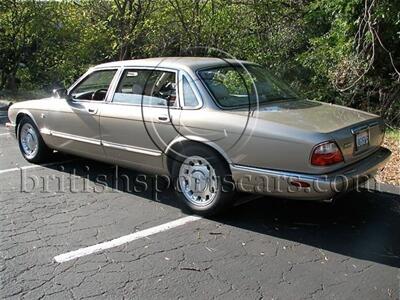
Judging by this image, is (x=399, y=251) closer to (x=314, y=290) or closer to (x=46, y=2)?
(x=314, y=290)

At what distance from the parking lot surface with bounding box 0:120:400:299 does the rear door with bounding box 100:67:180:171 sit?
0.51 meters

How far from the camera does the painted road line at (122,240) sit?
13.1 feet

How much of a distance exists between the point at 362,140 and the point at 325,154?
2.20 feet

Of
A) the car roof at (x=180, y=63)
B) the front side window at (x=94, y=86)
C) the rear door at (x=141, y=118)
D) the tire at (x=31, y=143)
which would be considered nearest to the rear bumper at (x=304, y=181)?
the rear door at (x=141, y=118)

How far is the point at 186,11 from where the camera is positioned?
35.3ft

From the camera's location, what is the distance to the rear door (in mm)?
4965

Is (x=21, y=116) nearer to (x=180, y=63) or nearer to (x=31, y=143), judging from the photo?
(x=31, y=143)

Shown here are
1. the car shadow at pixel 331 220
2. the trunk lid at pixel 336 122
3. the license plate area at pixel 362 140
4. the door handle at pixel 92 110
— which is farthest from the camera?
the door handle at pixel 92 110

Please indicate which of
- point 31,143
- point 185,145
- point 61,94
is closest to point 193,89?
point 185,145

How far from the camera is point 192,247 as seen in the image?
417 centimetres

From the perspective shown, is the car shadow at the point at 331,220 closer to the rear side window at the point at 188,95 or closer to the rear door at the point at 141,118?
the rear door at the point at 141,118

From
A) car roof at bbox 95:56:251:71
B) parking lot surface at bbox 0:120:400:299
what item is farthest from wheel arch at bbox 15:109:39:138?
car roof at bbox 95:56:251:71

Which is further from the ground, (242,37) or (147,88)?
(242,37)

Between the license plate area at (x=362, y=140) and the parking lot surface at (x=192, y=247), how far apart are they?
2.36 feet
